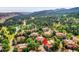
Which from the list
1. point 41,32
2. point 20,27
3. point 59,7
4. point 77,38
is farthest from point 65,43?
point 20,27
